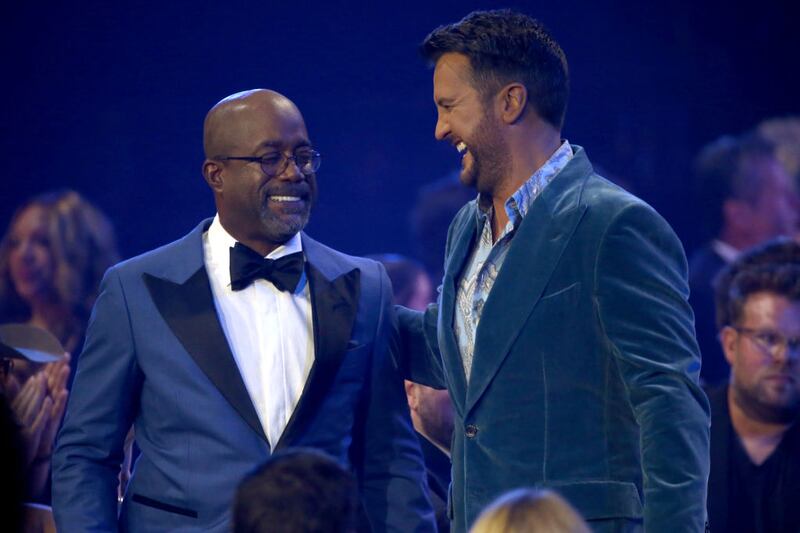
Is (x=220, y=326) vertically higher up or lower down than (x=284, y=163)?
lower down

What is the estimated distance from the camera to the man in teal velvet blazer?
229 cm

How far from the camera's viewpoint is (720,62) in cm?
620

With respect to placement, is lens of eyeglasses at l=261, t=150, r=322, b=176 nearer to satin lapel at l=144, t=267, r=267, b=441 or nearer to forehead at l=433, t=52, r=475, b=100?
satin lapel at l=144, t=267, r=267, b=441

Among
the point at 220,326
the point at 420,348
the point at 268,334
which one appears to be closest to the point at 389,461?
the point at 420,348

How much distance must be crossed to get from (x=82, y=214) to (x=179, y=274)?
2.82 m

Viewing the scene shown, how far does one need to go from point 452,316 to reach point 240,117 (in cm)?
77

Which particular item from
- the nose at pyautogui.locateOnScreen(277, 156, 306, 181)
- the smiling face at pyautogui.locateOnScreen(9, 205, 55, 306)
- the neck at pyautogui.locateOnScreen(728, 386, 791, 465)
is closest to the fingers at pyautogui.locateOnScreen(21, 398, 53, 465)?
the nose at pyautogui.locateOnScreen(277, 156, 306, 181)

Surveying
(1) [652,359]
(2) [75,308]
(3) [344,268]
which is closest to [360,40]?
(2) [75,308]

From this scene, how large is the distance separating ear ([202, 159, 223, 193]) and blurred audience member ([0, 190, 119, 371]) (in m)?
2.53

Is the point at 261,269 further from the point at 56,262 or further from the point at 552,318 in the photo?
the point at 56,262

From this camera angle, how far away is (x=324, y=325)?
2850mm

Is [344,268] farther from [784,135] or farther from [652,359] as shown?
[784,135]

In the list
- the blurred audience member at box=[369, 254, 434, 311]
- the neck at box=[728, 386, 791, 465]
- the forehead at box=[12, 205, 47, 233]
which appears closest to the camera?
the neck at box=[728, 386, 791, 465]

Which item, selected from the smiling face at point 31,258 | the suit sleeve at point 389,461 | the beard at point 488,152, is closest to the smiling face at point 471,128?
the beard at point 488,152
